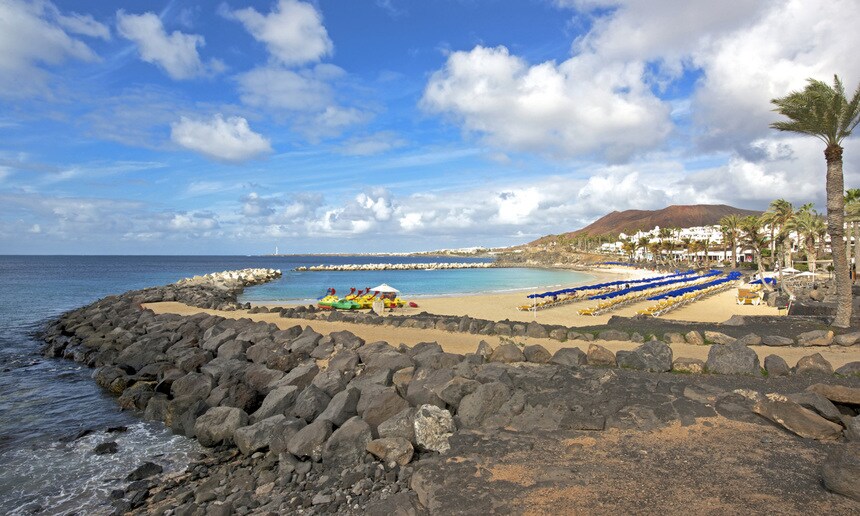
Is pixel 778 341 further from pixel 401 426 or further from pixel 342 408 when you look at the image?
pixel 342 408

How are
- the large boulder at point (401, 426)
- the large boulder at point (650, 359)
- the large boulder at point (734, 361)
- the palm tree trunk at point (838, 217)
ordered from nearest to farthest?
1. the large boulder at point (401, 426)
2. the large boulder at point (734, 361)
3. the large boulder at point (650, 359)
4. the palm tree trunk at point (838, 217)

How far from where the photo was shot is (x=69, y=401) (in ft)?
42.3

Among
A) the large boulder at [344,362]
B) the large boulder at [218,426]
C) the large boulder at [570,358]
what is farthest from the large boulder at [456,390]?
the large boulder at [218,426]

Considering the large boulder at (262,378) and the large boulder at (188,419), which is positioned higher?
the large boulder at (262,378)

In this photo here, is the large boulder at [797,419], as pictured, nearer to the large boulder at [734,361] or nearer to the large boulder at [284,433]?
the large boulder at [734,361]

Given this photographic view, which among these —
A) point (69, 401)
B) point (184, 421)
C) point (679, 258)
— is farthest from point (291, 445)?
point (679, 258)

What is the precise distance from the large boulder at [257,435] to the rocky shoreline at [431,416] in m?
0.02

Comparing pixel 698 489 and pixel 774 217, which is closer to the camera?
pixel 698 489

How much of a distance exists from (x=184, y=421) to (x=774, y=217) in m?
52.8

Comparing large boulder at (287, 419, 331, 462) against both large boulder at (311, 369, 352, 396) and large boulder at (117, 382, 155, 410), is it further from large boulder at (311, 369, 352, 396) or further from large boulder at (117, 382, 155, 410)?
large boulder at (117, 382, 155, 410)

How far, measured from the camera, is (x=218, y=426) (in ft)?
30.5

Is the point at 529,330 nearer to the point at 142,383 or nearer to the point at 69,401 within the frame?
the point at 142,383

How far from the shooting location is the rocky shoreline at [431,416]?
6160 mm

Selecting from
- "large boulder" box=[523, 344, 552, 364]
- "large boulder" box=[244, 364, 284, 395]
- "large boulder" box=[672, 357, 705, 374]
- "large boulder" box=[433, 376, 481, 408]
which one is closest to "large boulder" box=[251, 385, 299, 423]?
"large boulder" box=[244, 364, 284, 395]
